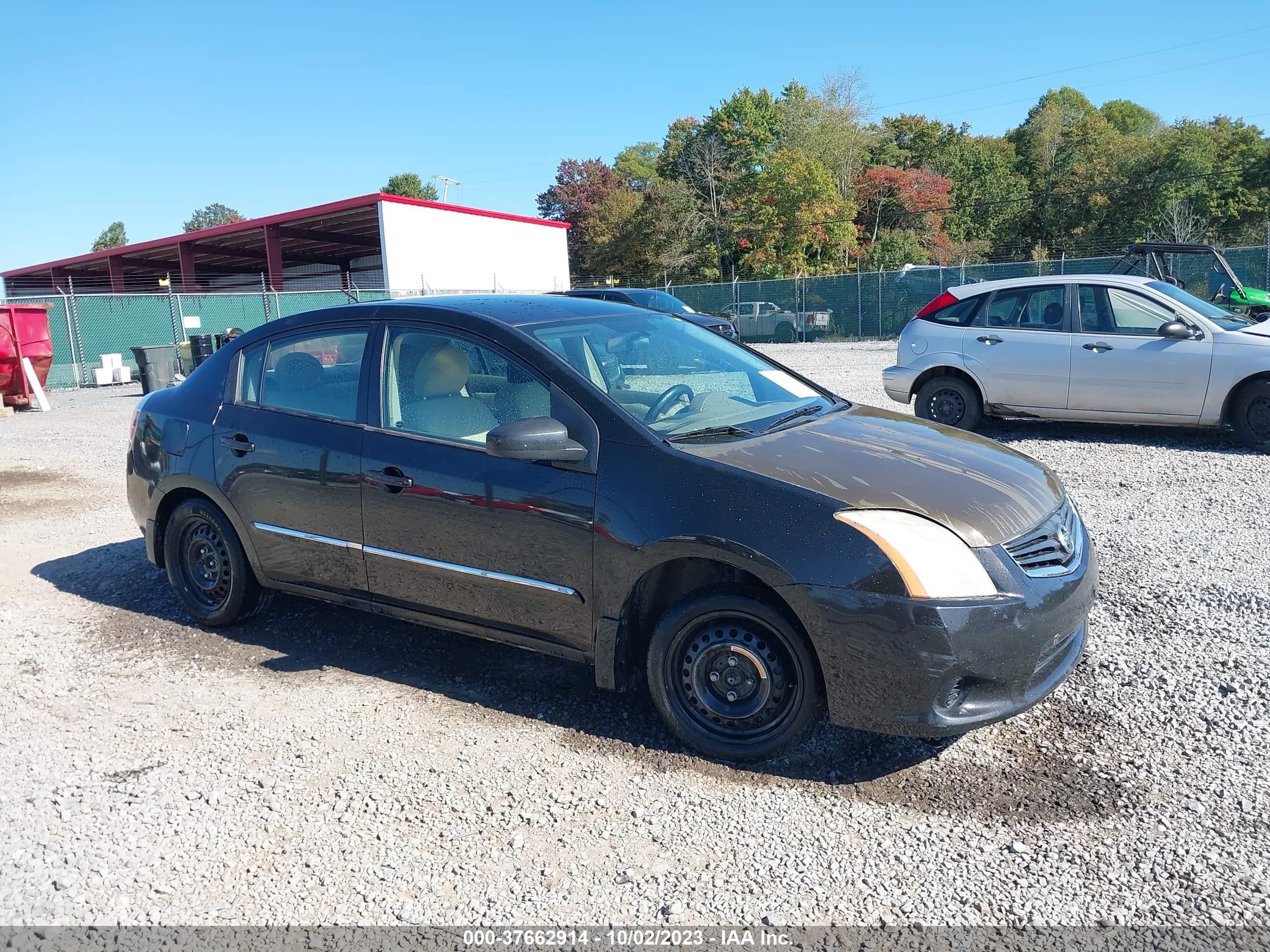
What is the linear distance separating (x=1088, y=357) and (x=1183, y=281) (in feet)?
34.3

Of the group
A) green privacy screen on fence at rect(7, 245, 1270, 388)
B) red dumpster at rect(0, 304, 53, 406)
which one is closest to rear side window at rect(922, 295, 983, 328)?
green privacy screen on fence at rect(7, 245, 1270, 388)

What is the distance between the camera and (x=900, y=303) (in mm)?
28016

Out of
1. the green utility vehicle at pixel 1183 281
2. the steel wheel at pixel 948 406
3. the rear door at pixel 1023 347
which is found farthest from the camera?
the green utility vehicle at pixel 1183 281

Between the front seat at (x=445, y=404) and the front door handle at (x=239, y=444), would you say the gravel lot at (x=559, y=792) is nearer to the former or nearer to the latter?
the front door handle at (x=239, y=444)

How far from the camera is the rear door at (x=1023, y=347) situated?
905cm

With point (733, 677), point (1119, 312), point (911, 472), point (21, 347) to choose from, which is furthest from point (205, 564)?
point (21, 347)

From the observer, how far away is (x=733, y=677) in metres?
3.34

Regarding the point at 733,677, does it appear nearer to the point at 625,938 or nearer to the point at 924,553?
the point at 924,553

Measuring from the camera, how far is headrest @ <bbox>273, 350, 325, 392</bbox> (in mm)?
4496

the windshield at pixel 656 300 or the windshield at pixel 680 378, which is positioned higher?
the windshield at pixel 656 300

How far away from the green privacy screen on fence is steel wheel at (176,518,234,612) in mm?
15920

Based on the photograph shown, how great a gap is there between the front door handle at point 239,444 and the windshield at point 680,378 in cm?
163

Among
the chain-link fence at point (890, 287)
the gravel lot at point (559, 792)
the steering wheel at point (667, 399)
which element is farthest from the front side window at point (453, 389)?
the chain-link fence at point (890, 287)

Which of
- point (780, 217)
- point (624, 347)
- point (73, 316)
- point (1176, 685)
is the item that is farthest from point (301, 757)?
point (780, 217)
